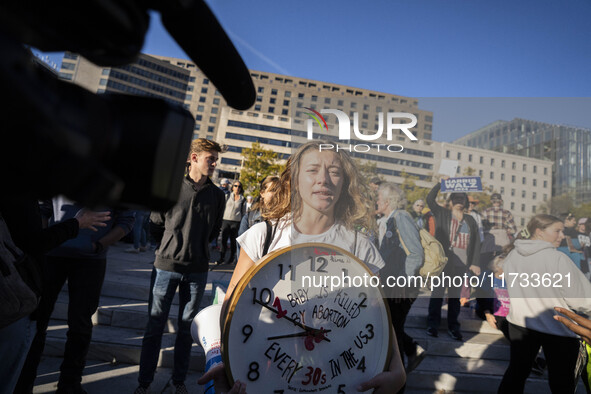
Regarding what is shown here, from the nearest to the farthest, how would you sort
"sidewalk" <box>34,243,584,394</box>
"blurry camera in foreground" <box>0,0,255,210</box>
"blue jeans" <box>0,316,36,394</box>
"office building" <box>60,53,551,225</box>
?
"blurry camera in foreground" <box>0,0,255,210</box> < "office building" <box>60,53,551,225</box> < "blue jeans" <box>0,316,36,394</box> < "sidewalk" <box>34,243,584,394</box>

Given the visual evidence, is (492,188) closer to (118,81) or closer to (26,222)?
(26,222)

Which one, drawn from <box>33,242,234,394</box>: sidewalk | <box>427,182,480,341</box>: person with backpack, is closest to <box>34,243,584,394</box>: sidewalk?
<box>33,242,234,394</box>: sidewalk

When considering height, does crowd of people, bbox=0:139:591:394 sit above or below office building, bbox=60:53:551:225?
below

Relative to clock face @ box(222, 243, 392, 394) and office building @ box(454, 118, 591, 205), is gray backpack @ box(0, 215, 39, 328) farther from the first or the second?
office building @ box(454, 118, 591, 205)

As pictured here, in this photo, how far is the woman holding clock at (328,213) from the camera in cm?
118

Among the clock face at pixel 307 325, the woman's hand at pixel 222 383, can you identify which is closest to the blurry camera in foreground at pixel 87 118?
the clock face at pixel 307 325

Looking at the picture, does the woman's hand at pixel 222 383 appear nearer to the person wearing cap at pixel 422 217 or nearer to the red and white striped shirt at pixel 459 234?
the person wearing cap at pixel 422 217

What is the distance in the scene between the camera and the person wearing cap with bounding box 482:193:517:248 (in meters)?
1.74

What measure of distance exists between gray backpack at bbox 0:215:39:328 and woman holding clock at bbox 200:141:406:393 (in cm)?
85

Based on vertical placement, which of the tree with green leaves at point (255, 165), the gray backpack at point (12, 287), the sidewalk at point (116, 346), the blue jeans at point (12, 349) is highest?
the tree with green leaves at point (255, 165)

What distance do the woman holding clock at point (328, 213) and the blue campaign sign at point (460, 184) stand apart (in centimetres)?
57

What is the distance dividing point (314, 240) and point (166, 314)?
7.07 ft

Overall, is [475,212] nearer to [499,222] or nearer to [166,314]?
[499,222]

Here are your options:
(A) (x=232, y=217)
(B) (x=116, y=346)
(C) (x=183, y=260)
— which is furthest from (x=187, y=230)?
(A) (x=232, y=217)
